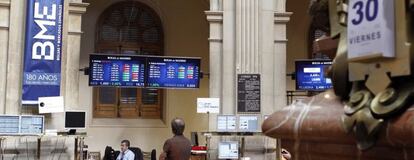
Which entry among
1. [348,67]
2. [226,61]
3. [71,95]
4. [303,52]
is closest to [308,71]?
[226,61]

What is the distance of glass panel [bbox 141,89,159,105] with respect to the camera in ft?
49.5

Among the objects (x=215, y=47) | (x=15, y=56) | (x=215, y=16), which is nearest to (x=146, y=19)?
(x=215, y=16)

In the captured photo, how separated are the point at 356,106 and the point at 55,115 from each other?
1002 cm

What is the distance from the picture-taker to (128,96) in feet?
49.0

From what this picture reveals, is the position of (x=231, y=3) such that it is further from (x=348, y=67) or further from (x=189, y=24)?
(x=348, y=67)

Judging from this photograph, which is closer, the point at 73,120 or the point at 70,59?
the point at 73,120

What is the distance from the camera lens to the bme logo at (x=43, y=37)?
10.8m

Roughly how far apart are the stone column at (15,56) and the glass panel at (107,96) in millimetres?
4145

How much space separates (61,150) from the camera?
428 inches

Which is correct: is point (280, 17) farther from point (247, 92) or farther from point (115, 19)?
point (115, 19)

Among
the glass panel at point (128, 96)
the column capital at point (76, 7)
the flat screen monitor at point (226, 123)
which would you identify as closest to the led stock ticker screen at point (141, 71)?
the column capital at point (76, 7)

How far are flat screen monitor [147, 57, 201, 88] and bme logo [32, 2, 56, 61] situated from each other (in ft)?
6.70

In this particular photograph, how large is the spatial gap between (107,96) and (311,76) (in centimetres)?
544

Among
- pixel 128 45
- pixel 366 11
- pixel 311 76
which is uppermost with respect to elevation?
pixel 128 45
